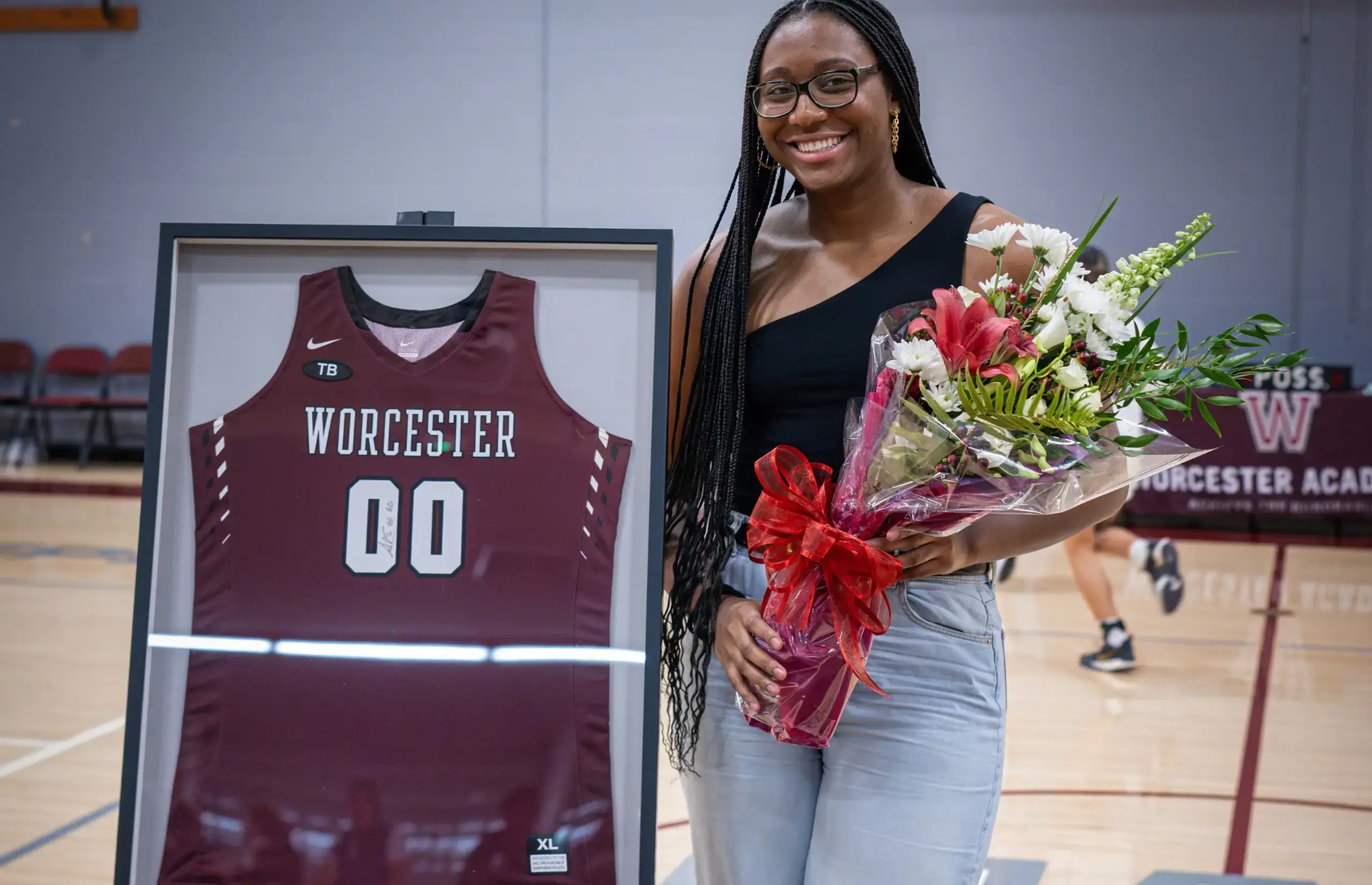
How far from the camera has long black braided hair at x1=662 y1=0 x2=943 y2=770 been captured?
1.49 meters

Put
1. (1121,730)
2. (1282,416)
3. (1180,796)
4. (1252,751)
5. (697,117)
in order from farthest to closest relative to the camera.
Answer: (697,117)
(1282,416)
(1121,730)
(1252,751)
(1180,796)

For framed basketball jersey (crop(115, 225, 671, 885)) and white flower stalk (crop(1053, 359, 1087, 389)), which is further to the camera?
framed basketball jersey (crop(115, 225, 671, 885))

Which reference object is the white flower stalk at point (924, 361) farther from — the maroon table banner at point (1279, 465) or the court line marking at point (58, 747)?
the maroon table banner at point (1279, 465)

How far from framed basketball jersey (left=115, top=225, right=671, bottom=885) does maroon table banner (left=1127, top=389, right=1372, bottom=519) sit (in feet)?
23.2

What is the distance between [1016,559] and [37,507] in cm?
672

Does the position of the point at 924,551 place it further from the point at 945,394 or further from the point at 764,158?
the point at 764,158

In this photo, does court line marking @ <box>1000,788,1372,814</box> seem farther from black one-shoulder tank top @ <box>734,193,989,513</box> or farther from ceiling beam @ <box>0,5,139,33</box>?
ceiling beam @ <box>0,5,139,33</box>

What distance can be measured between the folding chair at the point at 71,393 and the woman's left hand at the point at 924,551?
1079cm

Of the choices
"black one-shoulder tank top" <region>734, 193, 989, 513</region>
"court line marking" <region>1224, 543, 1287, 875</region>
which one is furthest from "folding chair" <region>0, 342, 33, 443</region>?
"black one-shoulder tank top" <region>734, 193, 989, 513</region>

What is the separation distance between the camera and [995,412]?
1225 mm

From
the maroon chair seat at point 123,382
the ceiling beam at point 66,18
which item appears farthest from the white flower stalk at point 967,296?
the ceiling beam at point 66,18

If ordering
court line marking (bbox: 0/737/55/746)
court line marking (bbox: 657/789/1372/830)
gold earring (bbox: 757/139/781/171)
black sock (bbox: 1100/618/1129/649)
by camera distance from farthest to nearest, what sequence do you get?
black sock (bbox: 1100/618/1129/649) → court line marking (bbox: 0/737/55/746) → court line marking (bbox: 657/789/1372/830) → gold earring (bbox: 757/139/781/171)

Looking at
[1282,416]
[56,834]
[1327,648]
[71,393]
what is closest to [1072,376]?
[56,834]

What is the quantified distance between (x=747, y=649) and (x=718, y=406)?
0.99ft
